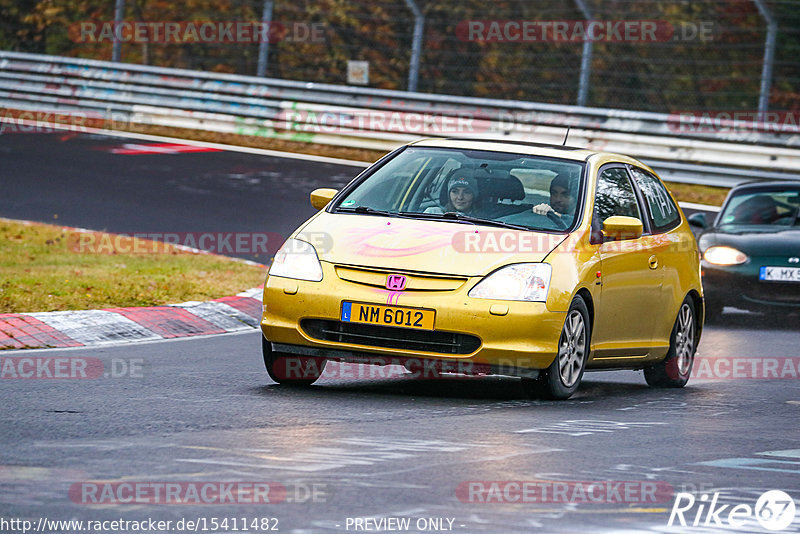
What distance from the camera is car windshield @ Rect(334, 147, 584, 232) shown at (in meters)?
8.95

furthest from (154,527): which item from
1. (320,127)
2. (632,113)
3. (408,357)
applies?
(320,127)

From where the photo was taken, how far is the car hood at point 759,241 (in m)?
14.0

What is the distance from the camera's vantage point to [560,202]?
9.11 metres

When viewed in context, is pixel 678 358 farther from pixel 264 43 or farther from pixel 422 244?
pixel 264 43

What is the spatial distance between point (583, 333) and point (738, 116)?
1663 cm

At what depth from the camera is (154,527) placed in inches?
198

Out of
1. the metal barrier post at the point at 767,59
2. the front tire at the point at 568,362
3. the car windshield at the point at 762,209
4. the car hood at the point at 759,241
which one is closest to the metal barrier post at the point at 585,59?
the metal barrier post at the point at 767,59

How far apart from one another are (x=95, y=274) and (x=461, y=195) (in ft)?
16.0

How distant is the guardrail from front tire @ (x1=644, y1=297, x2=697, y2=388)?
12582 millimetres

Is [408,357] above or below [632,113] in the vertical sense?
below

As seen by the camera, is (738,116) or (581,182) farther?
(738,116)

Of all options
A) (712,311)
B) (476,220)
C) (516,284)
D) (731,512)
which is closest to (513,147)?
(476,220)

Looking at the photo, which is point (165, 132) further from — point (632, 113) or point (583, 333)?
point (583, 333)

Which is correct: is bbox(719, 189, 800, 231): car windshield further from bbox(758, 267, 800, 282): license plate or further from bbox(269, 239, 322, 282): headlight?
bbox(269, 239, 322, 282): headlight
